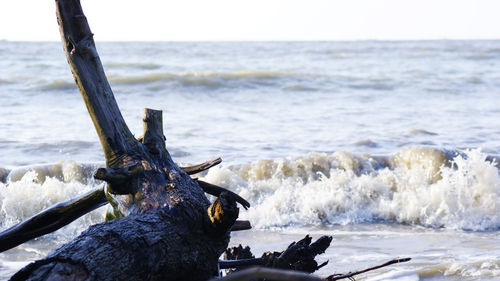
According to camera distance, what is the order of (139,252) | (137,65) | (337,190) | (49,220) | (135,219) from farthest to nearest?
1. (137,65)
2. (337,190)
3. (49,220)
4. (135,219)
5. (139,252)

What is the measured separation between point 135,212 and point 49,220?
1.71ft

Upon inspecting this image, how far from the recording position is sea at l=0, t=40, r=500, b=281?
5020 millimetres

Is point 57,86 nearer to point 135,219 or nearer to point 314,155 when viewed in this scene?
point 314,155

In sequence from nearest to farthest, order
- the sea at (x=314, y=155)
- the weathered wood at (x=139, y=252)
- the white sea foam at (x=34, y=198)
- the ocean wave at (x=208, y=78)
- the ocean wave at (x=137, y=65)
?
1. the weathered wood at (x=139, y=252)
2. the sea at (x=314, y=155)
3. the white sea foam at (x=34, y=198)
4. the ocean wave at (x=208, y=78)
5. the ocean wave at (x=137, y=65)

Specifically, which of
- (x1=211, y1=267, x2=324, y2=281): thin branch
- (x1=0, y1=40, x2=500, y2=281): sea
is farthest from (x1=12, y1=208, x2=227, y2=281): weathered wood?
(x1=0, y1=40, x2=500, y2=281): sea

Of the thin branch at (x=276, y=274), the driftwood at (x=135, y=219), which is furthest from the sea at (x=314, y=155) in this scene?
the thin branch at (x=276, y=274)

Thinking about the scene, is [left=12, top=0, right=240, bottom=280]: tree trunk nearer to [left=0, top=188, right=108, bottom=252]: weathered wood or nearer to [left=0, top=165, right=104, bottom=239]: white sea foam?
[left=0, top=188, right=108, bottom=252]: weathered wood

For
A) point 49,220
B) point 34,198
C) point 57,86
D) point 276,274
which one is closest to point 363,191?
point 34,198

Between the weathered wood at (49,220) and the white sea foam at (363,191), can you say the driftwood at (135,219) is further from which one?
the white sea foam at (363,191)

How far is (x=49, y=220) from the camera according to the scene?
2707 millimetres

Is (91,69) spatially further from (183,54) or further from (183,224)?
(183,54)

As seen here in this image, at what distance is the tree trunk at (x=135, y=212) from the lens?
190cm

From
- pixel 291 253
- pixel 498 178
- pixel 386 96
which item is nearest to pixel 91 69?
pixel 291 253

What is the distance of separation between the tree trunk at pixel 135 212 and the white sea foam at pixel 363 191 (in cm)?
308
